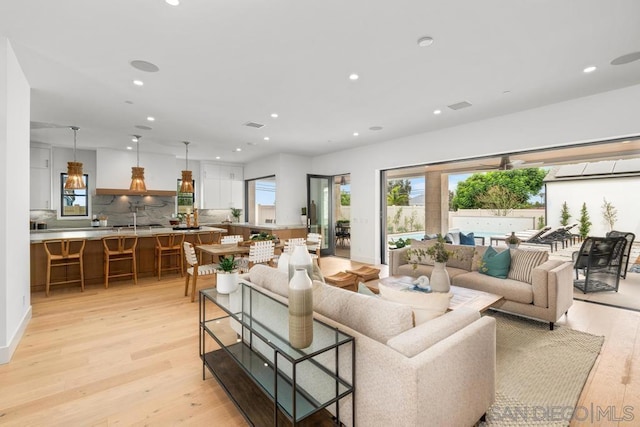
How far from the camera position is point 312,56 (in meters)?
2.94

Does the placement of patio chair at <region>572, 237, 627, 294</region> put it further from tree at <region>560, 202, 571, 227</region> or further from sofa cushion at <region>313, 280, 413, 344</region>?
tree at <region>560, 202, 571, 227</region>

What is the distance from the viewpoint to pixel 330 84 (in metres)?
3.60

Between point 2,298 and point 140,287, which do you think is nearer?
point 2,298

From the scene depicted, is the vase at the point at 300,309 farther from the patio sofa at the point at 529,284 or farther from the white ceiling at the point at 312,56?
the patio sofa at the point at 529,284

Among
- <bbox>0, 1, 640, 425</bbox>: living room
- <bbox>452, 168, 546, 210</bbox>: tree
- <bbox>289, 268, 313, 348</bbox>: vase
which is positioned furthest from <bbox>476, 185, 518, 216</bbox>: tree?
<bbox>289, 268, 313, 348</bbox>: vase

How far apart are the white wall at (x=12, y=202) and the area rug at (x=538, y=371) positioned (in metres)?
4.02

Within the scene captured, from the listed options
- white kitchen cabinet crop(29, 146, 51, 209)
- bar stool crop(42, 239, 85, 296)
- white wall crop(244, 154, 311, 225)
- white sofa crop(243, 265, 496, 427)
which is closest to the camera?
white sofa crop(243, 265, 496, 427)

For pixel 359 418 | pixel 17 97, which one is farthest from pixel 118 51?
pixel 359 418

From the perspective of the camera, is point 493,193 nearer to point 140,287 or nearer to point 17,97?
point 140,287

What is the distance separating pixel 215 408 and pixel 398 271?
3.33 metres

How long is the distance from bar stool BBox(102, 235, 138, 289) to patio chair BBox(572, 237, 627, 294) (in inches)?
290

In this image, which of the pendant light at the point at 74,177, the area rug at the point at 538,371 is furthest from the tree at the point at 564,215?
the pendant light at the point at 74,177

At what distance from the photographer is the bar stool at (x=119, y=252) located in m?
4.97

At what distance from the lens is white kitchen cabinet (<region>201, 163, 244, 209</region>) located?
30.3 feet
